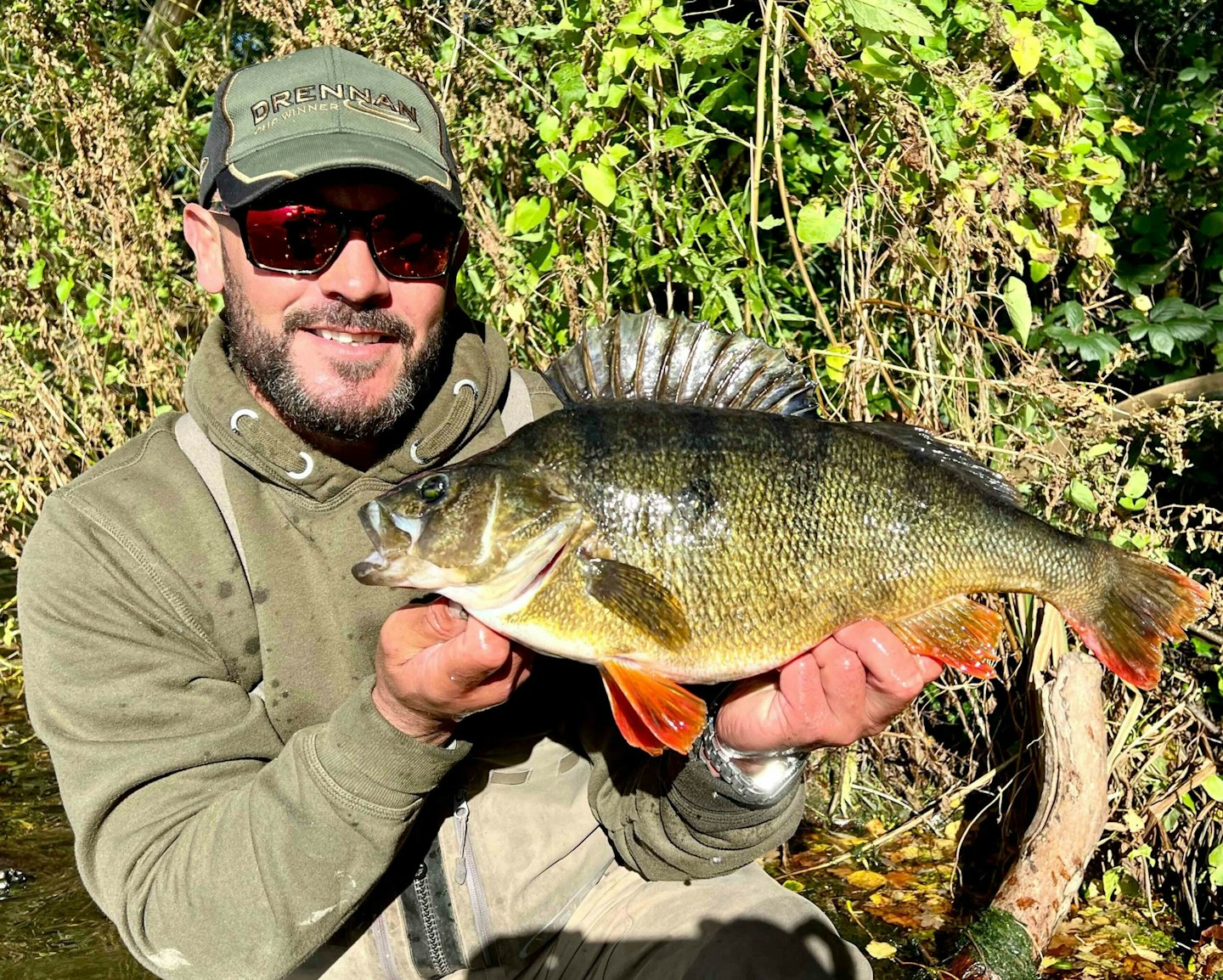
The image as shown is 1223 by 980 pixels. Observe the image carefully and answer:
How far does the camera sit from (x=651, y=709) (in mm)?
1871

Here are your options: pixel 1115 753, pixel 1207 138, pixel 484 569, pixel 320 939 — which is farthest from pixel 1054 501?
pixel 320 939

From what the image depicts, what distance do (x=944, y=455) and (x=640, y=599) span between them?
2.19 ft

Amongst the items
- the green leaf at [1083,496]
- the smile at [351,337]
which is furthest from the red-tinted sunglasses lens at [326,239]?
Answer: the green leaf at [1083,496]

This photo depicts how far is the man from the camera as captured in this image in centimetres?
197

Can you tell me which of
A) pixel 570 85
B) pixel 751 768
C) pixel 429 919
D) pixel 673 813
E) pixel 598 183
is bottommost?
pixel 429 919

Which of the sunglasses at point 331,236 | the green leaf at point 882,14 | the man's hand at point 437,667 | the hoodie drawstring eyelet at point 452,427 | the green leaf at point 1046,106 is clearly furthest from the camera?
the green leaf at point 1046,106

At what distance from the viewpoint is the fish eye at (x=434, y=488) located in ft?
6.16

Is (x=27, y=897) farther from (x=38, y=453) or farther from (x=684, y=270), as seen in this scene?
(x=684, y=270)

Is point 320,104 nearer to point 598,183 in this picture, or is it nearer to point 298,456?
point 298,456

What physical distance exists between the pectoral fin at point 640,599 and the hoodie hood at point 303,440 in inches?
26.8

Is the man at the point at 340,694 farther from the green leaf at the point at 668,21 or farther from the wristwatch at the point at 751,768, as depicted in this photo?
the green leaf at the point at 668,21

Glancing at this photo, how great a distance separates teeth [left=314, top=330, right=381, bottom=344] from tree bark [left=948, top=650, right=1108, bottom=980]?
1.97 meters

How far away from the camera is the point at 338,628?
2270 mm

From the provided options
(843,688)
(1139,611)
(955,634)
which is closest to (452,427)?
(843,688)
